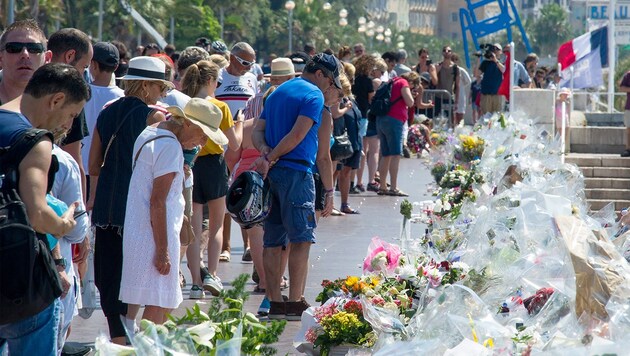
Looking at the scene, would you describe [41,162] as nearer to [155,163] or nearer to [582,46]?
[155,163]

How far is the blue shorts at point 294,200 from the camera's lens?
26.0 feet

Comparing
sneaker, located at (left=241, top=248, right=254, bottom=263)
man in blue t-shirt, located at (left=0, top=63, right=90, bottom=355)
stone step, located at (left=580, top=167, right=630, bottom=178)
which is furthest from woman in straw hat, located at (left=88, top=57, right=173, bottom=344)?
stone step, located at (left=580, top=167, right=630, bottom=178)

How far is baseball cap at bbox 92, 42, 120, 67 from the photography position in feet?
26.6

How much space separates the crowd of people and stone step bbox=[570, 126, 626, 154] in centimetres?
1093

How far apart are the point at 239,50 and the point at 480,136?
4396 millimetres

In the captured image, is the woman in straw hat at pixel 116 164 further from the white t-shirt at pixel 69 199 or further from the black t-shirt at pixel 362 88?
the black t-shirt at pixel 362 88

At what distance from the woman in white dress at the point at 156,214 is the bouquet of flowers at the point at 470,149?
24.8 feet

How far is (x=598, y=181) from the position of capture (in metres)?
20.3

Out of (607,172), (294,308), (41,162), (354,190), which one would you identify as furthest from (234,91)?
(607,172)

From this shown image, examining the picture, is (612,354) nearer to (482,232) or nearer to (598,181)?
(482,232)

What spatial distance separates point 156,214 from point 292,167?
185cm

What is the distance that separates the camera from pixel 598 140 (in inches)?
880

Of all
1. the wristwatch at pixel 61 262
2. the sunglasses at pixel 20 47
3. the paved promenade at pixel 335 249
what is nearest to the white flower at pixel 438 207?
the paved promenade at pixel 335 249

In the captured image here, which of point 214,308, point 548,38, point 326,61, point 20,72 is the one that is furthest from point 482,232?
point 548,38
